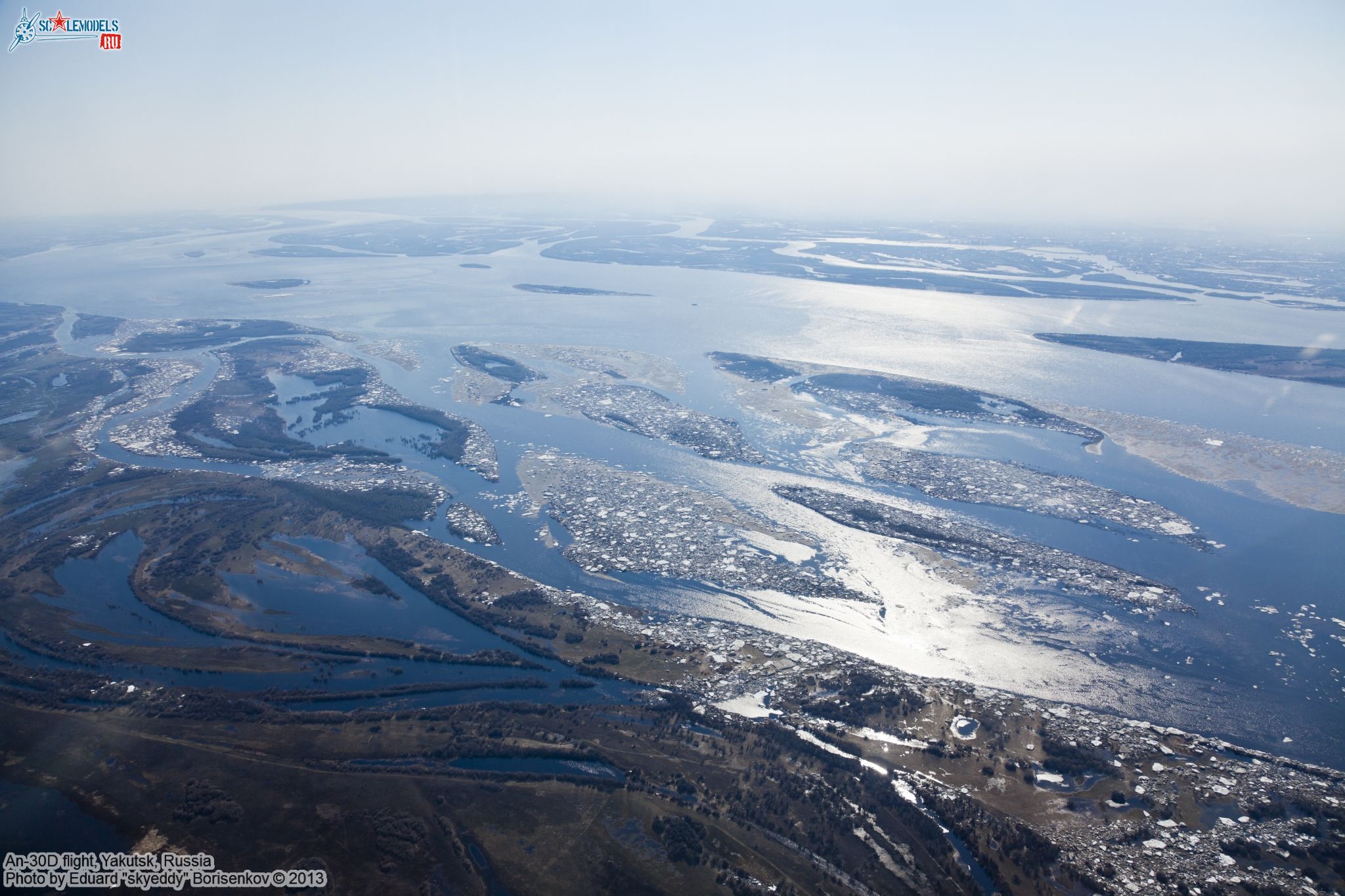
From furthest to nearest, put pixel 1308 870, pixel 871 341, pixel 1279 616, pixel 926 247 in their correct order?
pixel 926 247 → pixel 871 341 → pixel 1279 616 → pixel 1308 870

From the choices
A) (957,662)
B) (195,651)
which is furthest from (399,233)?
(957,662)

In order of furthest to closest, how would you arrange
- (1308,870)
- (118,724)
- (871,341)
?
(871,341)
(118,724)
(1308,870)

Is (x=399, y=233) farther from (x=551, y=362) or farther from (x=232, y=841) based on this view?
(x=232, y=841)

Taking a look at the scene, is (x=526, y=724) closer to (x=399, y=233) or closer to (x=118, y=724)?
(x=118, y=724)

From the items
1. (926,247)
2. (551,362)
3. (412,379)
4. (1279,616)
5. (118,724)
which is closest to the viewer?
(118,724)

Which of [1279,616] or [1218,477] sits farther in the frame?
[1218,477]

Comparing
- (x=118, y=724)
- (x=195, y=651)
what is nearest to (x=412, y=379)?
(x=195, y=651)

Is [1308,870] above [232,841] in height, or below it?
above

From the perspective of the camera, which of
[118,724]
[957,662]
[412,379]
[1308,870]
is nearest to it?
[1308,870]

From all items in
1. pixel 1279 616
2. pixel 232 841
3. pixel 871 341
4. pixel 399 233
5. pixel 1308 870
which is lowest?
pixel 232 841
